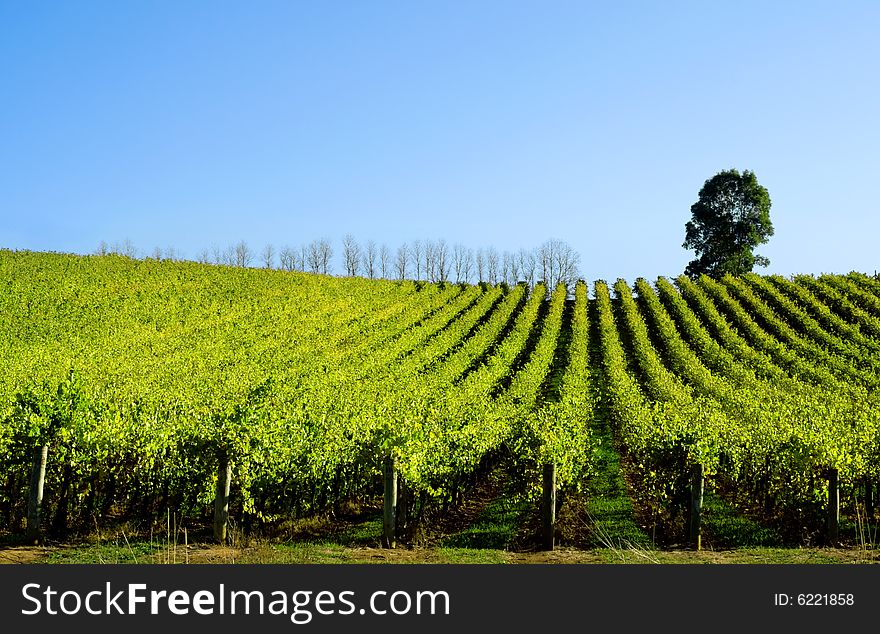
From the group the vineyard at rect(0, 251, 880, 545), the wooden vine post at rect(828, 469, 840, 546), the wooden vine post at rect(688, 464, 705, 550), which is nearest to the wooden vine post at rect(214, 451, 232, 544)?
the vineyard at rect(0, 251, 880, 545)

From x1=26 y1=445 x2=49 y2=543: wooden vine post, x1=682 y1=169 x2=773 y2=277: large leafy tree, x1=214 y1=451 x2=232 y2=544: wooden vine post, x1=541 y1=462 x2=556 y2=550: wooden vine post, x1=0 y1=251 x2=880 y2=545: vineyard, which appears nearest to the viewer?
x1=26 y1=445 x2=49 y2=543: wooden vine post

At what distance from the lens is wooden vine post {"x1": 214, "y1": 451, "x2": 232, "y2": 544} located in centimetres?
1354

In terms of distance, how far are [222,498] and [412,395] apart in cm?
1461

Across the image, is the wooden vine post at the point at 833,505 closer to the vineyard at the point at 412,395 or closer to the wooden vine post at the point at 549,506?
the vineyard at the point at 412,395

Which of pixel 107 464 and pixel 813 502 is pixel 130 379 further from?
pixel 813 502

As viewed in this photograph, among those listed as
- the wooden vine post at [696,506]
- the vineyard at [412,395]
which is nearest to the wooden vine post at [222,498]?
the vineyard at [412,395]

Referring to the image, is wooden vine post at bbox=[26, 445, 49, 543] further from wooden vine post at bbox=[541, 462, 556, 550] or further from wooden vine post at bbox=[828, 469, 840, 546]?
wooden vine post at bbox=[828, 469, 840, 546]

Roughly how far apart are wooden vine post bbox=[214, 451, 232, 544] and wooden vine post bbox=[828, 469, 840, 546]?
12.4 m

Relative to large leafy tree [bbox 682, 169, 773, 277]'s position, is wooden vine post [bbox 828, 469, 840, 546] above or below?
below

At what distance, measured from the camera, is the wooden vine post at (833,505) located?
47.0 feet

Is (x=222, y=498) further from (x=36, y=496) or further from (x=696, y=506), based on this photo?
(x=696, y=506)

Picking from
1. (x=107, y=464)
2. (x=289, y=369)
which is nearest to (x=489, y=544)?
(x=107, y=464)

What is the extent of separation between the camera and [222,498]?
44.9 feet

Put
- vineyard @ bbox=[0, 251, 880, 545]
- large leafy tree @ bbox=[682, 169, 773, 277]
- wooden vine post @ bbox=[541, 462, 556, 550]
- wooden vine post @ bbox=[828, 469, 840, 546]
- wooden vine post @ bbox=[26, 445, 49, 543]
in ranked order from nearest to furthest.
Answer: wooden vine post @ bbox=[26, 445, 49, 543], wooden vine post @ bbox=[541, 462, 556, 550], wooden vine post @ bbox=[828, 469, 840, 546], vineyard @ bbox=[0, 251, 880, 545], large leafy tree @ bbox=[682, 169, 773, 277]
